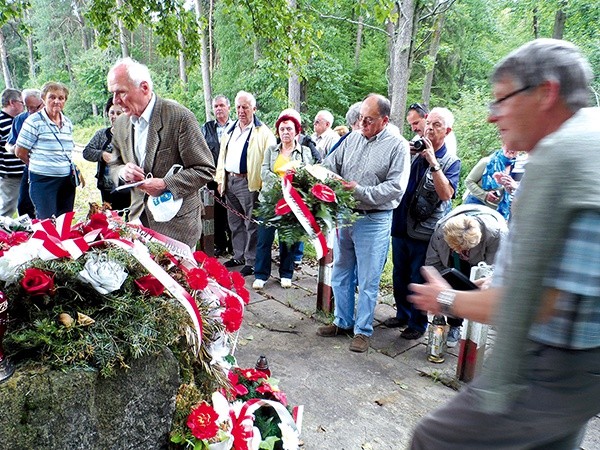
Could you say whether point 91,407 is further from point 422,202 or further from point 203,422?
point 422,202

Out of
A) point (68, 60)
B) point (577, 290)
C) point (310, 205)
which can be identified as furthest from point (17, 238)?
point (68, 60)

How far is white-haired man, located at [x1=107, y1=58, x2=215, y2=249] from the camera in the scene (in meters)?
2.82

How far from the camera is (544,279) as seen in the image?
1.13 m

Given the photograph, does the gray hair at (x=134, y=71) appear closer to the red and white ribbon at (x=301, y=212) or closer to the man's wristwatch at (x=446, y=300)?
the red and white ribbon at (x=301, y=212)

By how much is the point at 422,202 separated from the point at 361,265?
0.76m

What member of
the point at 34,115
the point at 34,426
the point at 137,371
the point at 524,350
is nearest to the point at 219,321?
the point at 137,371

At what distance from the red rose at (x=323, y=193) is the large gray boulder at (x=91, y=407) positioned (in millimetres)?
1809

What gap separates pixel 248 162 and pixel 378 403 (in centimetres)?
315

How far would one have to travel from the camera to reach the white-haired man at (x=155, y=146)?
282cm

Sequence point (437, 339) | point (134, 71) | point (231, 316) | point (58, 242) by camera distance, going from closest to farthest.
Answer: point (58, 242), point (231, 316), point (134, 71), point (437, 339)

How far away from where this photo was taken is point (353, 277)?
4.02 metres

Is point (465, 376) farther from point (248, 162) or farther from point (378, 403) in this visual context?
point (248, 162)

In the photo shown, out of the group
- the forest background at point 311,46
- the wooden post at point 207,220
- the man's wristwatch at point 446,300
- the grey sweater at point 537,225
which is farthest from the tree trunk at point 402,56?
the grey sweater at point 537,225

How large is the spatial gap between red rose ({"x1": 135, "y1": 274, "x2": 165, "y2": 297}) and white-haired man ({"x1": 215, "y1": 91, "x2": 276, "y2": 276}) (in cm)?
326
